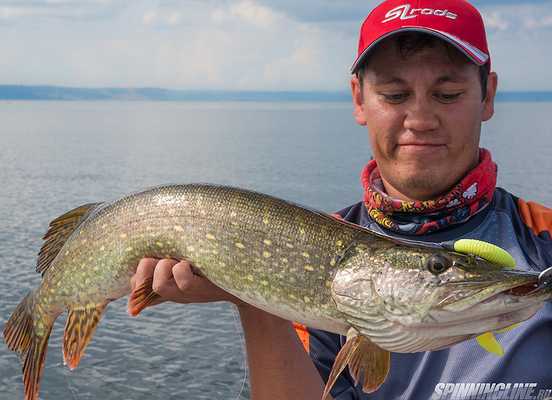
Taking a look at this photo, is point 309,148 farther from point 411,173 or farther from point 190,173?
point 411,173

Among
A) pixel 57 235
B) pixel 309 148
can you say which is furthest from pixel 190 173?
pixel 57 235

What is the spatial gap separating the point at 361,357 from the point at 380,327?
0.43 feet

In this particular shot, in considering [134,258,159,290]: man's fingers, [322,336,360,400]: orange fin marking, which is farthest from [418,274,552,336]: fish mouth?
[134,258,159,290]: man's fingers

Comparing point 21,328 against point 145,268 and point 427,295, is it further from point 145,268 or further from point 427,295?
point 427,295

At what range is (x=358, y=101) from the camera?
336 centimetres

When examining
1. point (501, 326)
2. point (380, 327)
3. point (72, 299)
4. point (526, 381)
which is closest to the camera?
point (501, 326)

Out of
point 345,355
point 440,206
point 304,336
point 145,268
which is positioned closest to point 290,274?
point 345,355

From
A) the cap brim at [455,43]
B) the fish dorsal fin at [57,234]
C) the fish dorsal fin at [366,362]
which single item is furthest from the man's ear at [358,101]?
the fish dorsal fin at [57,234]

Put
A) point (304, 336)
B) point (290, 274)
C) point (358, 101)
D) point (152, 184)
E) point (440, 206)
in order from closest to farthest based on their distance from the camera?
point (290, 274), point (440, 206), point (304, 336), point (358, 101), point (152, 184)

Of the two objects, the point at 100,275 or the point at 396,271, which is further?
the point at 100,275

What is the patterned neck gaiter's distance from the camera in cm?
311

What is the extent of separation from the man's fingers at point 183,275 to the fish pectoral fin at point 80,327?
0.58 metres

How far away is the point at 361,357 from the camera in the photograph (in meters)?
2.41

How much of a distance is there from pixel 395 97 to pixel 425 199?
55 cm
